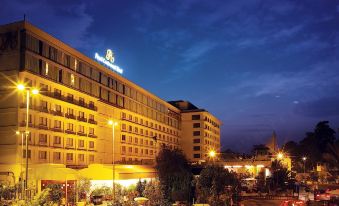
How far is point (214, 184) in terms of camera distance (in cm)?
4362

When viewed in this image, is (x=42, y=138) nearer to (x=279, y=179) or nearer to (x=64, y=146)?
(x=64, y=146)

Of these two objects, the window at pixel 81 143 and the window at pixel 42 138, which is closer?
the window at pixel 42 138

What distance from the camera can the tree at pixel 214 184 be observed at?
142 feet

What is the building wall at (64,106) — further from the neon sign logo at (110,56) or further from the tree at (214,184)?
the tree at (214,184)

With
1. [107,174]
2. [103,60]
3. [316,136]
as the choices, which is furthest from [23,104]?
[316,136]

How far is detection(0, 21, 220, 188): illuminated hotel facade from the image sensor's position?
61.6 meters

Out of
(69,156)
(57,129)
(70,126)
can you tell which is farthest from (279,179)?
(57,129)

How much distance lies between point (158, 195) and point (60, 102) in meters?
33.1

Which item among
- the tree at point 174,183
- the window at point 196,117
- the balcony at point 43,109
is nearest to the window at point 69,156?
the balcony at point 43,109

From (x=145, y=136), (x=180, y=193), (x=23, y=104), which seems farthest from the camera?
(x=145, y=136)

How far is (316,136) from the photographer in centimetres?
13725

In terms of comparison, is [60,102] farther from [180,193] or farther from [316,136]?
[316,136]

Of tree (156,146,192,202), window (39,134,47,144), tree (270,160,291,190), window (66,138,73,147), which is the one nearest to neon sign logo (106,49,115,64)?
window (66,138,73,147)

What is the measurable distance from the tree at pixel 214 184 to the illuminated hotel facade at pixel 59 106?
19.6 meters
